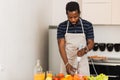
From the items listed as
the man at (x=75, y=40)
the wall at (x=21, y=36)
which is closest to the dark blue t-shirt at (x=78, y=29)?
the man at (x=75, y=40)

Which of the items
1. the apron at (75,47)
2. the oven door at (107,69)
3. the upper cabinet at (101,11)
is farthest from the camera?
the upper cabinet at (101,11)

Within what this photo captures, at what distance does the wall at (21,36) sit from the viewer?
2029 mm

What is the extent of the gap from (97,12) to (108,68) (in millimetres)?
707

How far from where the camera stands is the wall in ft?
6.66

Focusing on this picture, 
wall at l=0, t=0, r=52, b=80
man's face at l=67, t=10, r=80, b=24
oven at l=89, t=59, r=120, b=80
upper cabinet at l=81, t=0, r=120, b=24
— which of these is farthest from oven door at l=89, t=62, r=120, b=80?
man's face at l=67, t=10, r=80, b=24

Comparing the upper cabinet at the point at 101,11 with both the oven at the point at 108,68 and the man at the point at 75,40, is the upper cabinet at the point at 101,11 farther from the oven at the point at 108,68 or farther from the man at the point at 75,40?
the man at the point at 75,40

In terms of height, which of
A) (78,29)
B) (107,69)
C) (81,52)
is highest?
(78,29)

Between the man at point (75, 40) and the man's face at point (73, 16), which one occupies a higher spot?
the man's face at point (73, 16)

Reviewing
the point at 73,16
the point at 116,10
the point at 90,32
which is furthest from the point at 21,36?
the point at 116,10

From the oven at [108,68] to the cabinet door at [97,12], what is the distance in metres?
0.50

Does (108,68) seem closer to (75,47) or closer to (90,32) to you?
(75,47)

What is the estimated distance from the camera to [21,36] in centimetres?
240

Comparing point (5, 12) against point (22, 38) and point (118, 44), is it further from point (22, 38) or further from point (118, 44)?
point (118, 44)

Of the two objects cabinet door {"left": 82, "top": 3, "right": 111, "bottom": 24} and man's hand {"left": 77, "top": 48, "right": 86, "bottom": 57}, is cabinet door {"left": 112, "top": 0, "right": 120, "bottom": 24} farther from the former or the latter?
man's hand {"left": 77, "top": 48, "right": 86, "bottom": 57}
